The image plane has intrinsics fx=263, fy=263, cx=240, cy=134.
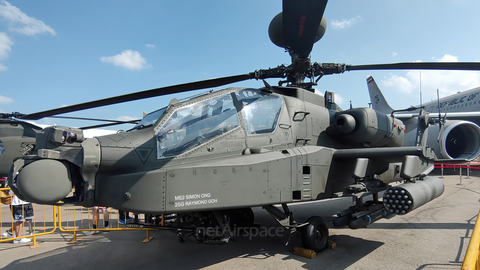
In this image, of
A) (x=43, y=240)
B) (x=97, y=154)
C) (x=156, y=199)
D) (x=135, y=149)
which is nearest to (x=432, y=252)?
(x=156, y=199)

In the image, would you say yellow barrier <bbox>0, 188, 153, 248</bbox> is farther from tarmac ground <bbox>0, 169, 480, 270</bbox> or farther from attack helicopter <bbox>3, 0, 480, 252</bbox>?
attack helicopter <bbox>3, 0, 480, 252</bbox>

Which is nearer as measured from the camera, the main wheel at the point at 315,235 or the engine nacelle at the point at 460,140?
the main wheel at the point at 315,235

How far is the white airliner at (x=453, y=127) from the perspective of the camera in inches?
468

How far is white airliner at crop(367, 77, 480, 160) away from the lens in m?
11.9

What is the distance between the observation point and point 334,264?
4348mm

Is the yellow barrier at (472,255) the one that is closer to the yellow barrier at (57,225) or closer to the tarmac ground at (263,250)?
the tarmac ground at (263,250)

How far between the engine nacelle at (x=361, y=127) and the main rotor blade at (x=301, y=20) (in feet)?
5.95

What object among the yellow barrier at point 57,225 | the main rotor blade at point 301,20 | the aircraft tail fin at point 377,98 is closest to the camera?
the main rotor blade at point 301,20

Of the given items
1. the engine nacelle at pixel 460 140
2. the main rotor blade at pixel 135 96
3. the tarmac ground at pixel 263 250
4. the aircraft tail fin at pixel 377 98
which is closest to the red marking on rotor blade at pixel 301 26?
the main rotor blade at pixel 135 96

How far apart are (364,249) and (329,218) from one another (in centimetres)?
262

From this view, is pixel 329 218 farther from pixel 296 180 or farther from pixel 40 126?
pixel 40 126

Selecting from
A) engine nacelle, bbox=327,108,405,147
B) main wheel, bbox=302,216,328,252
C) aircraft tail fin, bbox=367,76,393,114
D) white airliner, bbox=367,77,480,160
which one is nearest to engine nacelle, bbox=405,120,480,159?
white airliner, bbox=367,77,480,160

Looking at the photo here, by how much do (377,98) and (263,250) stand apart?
15626 mm

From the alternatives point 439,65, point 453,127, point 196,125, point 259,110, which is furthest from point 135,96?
point 453,127
